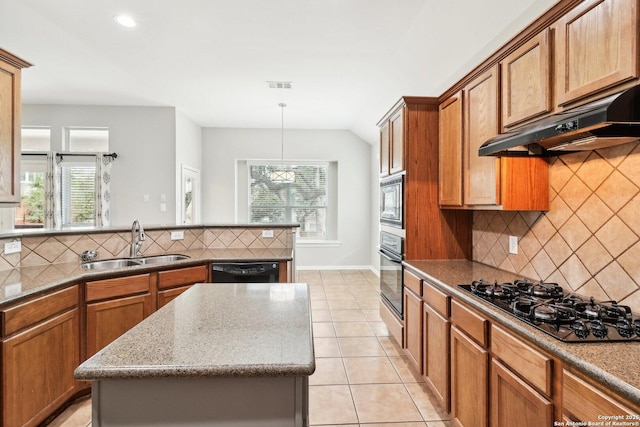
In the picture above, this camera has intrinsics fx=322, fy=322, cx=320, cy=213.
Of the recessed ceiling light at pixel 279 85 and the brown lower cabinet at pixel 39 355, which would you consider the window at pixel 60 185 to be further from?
the brown lower cabinet at pixel 39 355

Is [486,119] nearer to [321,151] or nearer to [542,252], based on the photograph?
[542,252]

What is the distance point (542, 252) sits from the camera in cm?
202

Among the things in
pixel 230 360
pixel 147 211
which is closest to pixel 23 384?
pixel 230 360

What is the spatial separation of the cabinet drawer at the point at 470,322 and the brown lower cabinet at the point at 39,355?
8.00ft

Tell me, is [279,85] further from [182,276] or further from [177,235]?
[182,276]

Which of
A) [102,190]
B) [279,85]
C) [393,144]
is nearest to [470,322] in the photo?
[393,144]

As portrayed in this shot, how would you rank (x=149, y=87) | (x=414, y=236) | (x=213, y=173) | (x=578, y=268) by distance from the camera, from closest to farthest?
(x=578, y=268), (x=414, y=236), (x=149, y=87), (x=213, y=173)

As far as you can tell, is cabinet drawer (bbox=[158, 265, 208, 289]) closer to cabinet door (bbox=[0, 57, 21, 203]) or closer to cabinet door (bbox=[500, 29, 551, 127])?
cabinet door (bbox=[0, 57, 21, 203])

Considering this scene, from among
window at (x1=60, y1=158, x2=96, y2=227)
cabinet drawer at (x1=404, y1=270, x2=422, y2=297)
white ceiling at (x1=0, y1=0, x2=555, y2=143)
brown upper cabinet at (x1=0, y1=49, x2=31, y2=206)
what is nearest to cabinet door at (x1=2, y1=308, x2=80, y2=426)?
brown upper cabinet at (x1=0, y1=49, x2=31, y2=206)

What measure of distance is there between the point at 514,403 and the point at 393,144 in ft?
7.49

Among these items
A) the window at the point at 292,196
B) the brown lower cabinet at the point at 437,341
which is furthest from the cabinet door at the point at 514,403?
the window at the point at 292,196

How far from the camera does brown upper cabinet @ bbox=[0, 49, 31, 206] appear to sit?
216 cm

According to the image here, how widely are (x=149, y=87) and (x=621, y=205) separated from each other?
509 centimetres

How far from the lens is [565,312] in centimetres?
136
